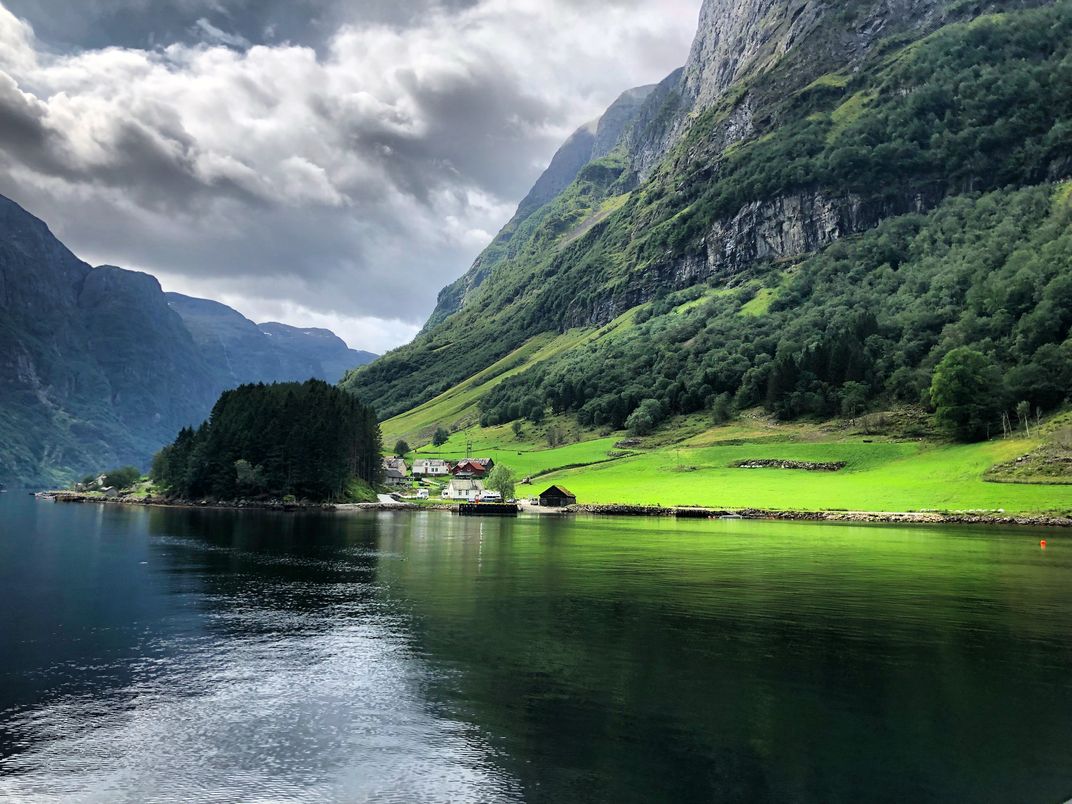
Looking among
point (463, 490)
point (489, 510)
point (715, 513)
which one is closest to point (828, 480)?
point (715, 513)

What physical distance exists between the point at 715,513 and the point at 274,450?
9070 centimetres

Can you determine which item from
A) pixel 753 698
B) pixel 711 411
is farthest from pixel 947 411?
pixel 753 698

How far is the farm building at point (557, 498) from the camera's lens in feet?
471

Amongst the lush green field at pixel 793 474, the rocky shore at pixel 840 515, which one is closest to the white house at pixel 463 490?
the lush green field at pixel 793 474

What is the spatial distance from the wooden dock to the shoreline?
5.19 meters

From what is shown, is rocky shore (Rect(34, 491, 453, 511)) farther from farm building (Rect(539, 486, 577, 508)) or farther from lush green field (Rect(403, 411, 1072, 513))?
lush green field (Rect(403, 411, 1072, 513))

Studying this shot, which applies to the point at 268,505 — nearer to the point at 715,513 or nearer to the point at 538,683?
the point at 715,513

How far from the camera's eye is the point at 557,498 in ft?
474

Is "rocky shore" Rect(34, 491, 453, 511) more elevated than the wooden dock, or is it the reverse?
"rocky shore" Rect(34, 491, 453, 511)

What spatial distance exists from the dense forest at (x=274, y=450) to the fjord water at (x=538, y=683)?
83.5m

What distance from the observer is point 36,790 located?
53.7 ft

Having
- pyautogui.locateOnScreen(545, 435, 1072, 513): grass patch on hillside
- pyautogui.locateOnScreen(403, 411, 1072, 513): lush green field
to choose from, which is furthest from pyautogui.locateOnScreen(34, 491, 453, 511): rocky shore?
pyautogui.locateOnScreen(545, 435, 1072, 513): grass patch on hillside

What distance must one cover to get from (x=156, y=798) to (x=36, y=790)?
3.14 meters

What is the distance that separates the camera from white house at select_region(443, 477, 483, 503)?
170000 mm
